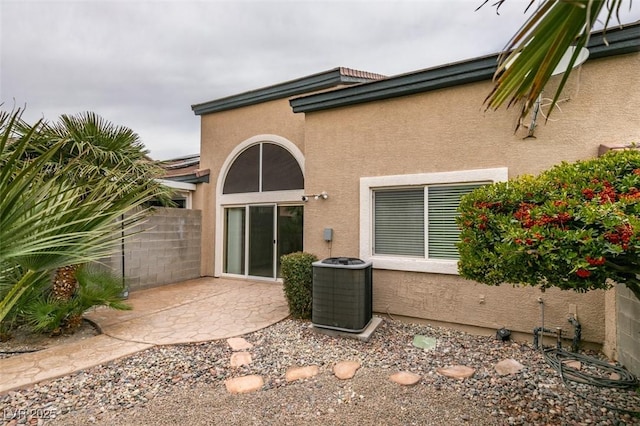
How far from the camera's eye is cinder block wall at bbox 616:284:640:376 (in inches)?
177

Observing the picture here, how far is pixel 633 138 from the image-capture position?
18.4 feet

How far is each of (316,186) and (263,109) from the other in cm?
544

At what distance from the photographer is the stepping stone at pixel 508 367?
509cm

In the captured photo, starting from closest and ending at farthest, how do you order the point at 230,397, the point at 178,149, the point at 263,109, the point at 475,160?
the point at 230,397, the point at 475,160, the point at 263,109, the point at 178,149

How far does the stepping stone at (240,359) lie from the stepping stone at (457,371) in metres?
3.31

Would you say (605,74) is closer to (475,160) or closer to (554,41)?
(475,160)

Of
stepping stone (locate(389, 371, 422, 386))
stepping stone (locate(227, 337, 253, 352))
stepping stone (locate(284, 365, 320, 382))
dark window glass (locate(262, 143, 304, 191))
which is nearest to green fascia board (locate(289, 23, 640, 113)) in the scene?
dark window glass (locate(262, 143, 304, 191))

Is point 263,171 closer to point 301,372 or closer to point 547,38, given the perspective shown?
point 301,372

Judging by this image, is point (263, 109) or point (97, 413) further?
point (263, 109)

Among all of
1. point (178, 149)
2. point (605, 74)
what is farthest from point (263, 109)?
point (178, 149)

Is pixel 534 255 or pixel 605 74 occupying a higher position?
pixel 605 74

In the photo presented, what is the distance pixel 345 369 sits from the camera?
521 centimetres

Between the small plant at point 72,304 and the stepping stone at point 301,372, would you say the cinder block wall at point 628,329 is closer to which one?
the stepping stone at point 301,372

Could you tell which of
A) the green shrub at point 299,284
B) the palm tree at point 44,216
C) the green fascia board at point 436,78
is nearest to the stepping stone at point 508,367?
the green shrub at point 299,284
